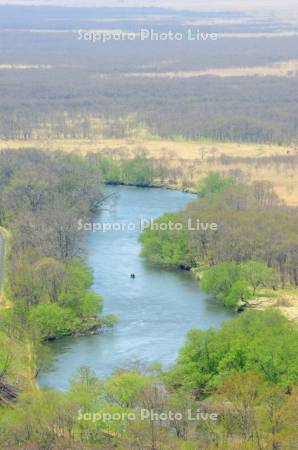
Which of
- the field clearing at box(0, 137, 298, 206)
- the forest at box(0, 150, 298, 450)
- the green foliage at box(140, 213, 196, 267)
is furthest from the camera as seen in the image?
the field clearing at box(0, 137, 298, 206)

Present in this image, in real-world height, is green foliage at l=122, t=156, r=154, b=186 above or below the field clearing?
above

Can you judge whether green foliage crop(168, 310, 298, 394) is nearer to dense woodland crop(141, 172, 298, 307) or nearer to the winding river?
the winding river

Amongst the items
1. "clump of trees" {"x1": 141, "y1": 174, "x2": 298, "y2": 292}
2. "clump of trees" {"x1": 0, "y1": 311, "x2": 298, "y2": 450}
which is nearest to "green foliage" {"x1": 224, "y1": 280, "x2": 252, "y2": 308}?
"clump of trees" {"x1": 141, "y1": 174, "x2": 298, "y2": 292}

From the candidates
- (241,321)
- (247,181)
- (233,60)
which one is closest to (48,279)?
(241,321)

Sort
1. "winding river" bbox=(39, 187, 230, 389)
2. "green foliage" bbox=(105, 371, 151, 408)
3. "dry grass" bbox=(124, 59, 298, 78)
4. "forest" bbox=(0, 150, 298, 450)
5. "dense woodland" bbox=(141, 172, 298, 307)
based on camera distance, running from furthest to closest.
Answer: "dry grass" bbox=(124, 59, 298, 78), "dense woodland" bbox=(141, 172, 298, 307), "winding river" bbox=(39, 187, 230, 389), "green foliage" bbox=(105, 371, 151, 408), "forest" bbox=(0, 150, 298, 450)

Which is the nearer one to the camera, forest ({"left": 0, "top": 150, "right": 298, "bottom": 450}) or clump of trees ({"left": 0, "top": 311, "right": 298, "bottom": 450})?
clump of trees ({"left": 0, "top": 311, "right": 298, "bottom": 450})

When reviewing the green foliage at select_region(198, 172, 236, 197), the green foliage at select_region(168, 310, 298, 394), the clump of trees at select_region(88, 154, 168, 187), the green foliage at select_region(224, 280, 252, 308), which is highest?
the green foliage at select_region(168, 310, 298, 394)

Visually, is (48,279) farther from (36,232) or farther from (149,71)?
(149,71)
